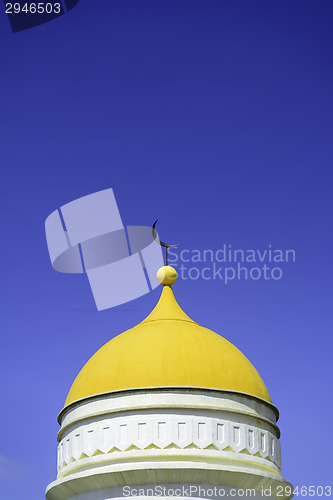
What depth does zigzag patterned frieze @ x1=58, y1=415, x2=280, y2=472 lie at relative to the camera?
87.9 feet

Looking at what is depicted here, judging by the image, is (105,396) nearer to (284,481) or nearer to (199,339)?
(199,339)

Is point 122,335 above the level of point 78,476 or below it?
above

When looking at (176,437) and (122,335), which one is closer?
(176,437)

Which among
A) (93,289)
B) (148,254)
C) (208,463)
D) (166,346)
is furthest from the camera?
(148,254)

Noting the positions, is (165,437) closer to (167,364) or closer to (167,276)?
(167,364)

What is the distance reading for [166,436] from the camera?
2681cm

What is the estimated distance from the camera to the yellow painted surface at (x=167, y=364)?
27859 millimetres

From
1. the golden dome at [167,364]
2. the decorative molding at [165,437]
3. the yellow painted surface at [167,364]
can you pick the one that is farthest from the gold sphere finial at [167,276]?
the decorative molding at [165,437]

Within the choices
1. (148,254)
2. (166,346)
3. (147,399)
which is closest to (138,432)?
(147,399)

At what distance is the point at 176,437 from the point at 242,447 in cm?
220

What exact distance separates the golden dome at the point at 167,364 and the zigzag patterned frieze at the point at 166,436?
1097 mm

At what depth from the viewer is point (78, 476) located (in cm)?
2705

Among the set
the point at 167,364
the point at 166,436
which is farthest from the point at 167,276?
the point at 166,436

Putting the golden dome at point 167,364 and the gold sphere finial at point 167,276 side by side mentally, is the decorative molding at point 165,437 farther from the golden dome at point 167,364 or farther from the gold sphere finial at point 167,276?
the gold sphere finial at point 167,276
